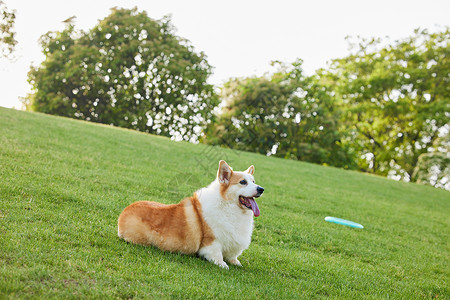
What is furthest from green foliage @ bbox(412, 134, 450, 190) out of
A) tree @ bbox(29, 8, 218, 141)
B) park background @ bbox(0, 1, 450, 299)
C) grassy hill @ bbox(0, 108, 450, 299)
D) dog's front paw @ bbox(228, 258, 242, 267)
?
dog's front paw @ bbox(228, 258, 242, 267)

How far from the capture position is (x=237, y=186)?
15.8 ft

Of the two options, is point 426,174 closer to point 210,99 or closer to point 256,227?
point 210,99

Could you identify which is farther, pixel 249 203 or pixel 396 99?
pixel 396 99

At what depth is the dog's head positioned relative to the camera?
4762 millimetres

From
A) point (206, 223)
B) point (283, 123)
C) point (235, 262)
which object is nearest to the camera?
point (206, 223)

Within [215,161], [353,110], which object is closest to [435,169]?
[353,110]

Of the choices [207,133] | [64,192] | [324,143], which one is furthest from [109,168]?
[324,143]

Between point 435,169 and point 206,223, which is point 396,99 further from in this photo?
point 206,223

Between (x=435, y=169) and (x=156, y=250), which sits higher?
(x=435, y=169)

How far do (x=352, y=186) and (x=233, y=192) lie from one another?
13.6 m

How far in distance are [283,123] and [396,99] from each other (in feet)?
40.1

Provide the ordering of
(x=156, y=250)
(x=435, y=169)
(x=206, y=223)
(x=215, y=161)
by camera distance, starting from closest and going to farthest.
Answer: (x=156, y=250)
(x=206, y=223)
(x=215, y=161)
(x=435, y=169)

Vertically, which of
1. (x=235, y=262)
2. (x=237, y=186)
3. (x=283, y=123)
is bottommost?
(x=235, y=262)

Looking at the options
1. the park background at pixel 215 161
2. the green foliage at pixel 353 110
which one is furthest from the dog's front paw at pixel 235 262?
the green foliage at pixel 353 110
